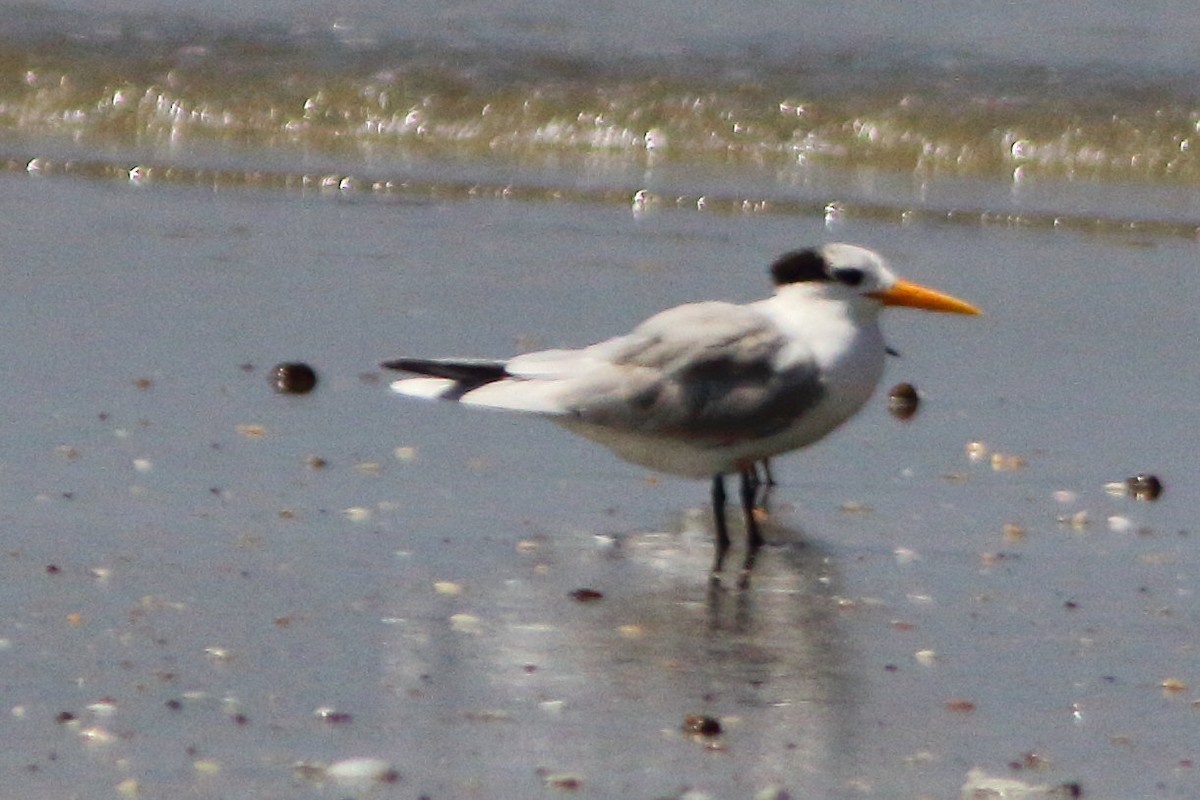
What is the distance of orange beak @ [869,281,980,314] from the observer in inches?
197

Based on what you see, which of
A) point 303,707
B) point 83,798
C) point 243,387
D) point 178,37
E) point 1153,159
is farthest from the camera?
point 178,37

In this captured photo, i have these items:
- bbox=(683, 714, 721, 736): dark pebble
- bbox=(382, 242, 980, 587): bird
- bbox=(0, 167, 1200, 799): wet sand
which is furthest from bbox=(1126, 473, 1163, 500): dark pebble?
bbox=(683, 714, 721, 736): dark pebble

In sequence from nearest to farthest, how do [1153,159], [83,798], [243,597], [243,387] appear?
[83,798] → [243,597] → [243,387] → [1153,159]

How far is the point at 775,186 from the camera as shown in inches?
410

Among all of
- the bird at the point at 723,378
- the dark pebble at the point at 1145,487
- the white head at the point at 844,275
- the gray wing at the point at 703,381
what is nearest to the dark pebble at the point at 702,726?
the bird at the point at 723,378

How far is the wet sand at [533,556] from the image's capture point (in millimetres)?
3471

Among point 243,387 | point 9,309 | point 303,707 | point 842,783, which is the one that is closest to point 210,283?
point 9,309

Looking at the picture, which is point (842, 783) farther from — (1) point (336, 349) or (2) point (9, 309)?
(2) point (9, 309)

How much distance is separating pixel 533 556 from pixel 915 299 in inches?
41.0

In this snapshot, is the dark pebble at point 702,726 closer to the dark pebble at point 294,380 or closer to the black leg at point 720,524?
the black leg at point 720,524

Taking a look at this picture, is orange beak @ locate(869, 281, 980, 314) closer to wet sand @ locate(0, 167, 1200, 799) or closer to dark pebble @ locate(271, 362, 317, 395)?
wet sand @ locate(0, 167, 1200, 799)

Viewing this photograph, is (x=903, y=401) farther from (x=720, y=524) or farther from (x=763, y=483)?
(x=720, y=524)

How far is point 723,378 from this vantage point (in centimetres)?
490

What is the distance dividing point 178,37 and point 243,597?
9.82m
